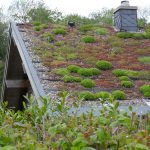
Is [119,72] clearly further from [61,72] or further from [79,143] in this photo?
[79,143]

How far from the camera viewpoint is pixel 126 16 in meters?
11.1

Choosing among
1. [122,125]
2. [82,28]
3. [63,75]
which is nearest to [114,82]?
[63,75]

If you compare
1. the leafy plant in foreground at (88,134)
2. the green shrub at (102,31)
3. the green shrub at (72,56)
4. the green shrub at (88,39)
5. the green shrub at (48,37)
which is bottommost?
the green shrub at (72,56)

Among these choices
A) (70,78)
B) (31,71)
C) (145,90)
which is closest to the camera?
(145,90)

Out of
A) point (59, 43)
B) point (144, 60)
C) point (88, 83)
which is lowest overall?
point (88, 83)

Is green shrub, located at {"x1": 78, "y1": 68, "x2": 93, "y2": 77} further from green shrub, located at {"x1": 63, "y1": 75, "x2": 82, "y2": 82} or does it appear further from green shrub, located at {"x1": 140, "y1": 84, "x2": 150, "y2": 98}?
green shrub, located at {"x1": 140, "y1": 84, "x2": 150, "y2": 98}

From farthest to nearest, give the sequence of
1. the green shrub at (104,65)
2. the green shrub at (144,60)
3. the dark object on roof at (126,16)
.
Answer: the dark object on roof at (126,16) → the green shrub at (144,60) → the green shrub at (104,65)

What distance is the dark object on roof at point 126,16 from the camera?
10.7m

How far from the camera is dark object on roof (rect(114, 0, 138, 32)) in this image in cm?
1070

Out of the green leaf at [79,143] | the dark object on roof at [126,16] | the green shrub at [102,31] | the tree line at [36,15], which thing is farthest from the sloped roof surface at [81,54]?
the tree line at [36,15]

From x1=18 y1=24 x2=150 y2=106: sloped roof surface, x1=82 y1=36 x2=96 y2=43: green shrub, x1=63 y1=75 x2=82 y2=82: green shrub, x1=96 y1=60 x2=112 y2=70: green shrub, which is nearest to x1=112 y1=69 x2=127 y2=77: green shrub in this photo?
x1=18 y1=24 x2=150 y2=106: sloped roof surface

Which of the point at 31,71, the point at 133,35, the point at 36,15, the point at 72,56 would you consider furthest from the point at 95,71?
the point at 36,15

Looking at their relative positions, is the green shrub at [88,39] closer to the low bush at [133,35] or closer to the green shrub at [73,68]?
the low bush at [133,35]

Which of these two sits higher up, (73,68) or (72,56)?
(72,56)
